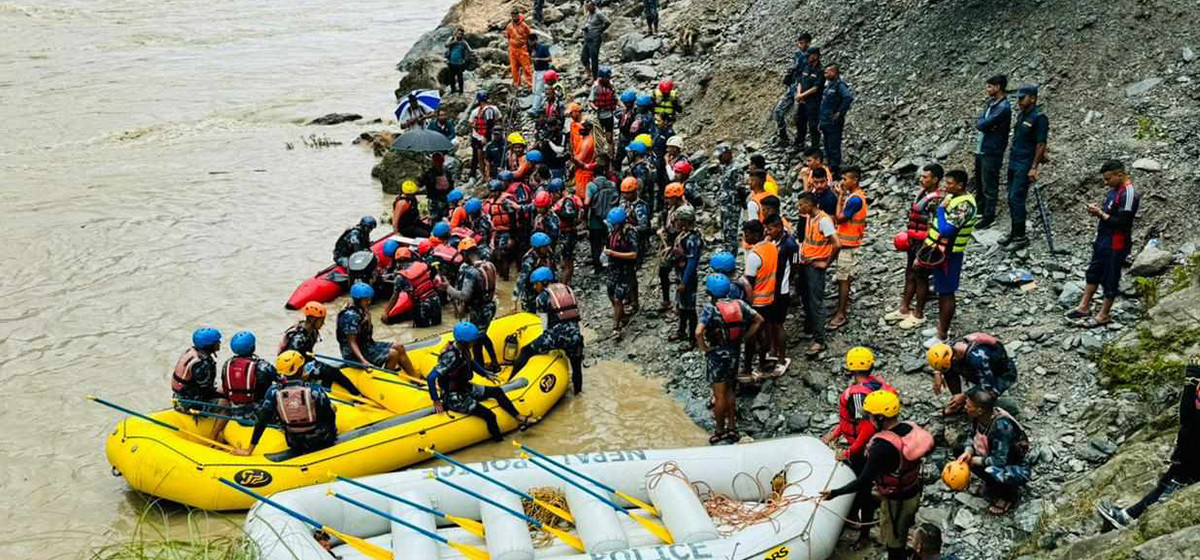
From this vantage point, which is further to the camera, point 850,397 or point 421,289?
point 421,289

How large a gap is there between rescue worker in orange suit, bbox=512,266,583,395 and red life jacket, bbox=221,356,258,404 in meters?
2.65

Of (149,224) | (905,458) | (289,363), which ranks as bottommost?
(149,224)

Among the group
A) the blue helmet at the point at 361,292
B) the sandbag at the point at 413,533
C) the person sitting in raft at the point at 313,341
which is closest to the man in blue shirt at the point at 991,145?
the blue helmet at the point at 361,292

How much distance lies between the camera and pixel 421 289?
39.2 feet

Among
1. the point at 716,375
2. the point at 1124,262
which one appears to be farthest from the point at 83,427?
the point at 1124,262

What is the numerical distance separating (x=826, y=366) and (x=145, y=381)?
7.38 metres

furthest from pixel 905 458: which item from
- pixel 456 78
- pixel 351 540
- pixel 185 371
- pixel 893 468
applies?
pixel 456 78

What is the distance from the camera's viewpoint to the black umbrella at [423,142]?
14133 mm

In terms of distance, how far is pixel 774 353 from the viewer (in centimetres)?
964

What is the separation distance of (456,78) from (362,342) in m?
10.9

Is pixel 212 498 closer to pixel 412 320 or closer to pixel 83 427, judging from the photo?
pixel 83 427

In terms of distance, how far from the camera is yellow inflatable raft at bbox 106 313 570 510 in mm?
8078

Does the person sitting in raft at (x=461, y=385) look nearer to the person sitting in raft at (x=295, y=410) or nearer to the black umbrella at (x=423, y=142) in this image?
the person sitting in raft at (x=295, y=410)

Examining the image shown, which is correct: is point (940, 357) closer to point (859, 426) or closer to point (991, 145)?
point (859, 426)
